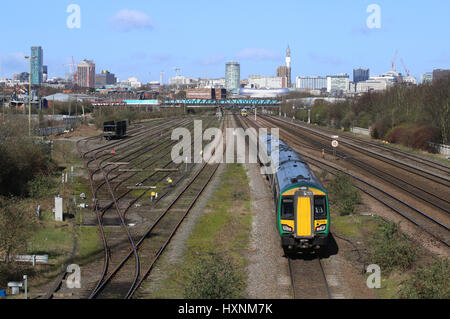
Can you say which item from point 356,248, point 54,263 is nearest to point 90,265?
point 54,263

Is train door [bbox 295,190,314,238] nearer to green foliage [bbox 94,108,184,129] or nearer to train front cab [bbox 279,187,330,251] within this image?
train front cab [bbox 279,187,330,251]

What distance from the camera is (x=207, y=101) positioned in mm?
171625

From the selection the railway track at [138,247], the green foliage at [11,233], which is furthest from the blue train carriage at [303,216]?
the green foliage at [11,233]

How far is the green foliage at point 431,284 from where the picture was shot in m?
11.5

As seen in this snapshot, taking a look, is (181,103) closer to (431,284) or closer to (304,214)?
(304,214)

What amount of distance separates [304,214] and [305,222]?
247mm

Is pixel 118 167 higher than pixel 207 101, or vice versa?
pixel 207 101

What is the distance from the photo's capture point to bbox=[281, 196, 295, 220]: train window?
16.0 meters

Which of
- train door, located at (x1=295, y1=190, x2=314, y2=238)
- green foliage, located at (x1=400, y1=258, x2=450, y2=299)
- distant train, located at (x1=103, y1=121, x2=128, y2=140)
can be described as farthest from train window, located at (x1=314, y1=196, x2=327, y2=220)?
distant train, located at (x1=103, y1=121, x2=128, y2=140)

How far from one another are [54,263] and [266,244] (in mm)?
7064

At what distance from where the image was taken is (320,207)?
52.5ft
